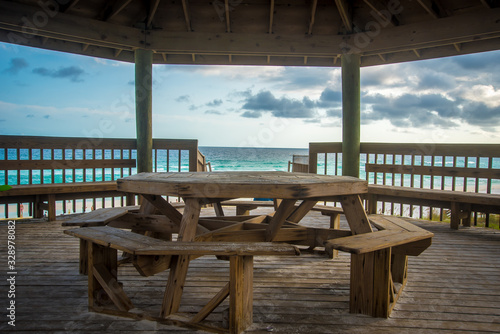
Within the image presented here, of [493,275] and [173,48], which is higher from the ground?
[173,48]

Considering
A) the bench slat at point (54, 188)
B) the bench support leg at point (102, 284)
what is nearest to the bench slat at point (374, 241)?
the bench support leg at point (102, 284)

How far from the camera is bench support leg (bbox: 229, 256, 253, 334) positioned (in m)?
1.73

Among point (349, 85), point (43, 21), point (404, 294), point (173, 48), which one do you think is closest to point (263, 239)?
point (404, 294)

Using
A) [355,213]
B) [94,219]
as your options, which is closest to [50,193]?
[94,219]

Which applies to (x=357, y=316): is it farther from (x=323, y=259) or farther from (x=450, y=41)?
(x=450, y=41)

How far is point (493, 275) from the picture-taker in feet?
9.22

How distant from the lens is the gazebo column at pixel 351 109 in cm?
549

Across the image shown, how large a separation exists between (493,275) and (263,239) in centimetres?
197

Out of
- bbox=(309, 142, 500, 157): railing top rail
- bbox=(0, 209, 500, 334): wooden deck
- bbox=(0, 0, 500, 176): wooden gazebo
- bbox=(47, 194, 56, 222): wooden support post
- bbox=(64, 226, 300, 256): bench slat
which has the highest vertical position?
bbox=(0, 0, 500, 176): wooden gazebo

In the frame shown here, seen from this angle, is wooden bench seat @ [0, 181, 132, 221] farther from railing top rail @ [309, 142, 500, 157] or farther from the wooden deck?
railing top rail @ [309, 142, 500, 157]

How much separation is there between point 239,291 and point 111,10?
212 inches

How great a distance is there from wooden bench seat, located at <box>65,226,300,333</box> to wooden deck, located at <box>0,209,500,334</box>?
0.28 feet

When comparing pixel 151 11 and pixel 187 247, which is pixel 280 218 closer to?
pixel 187 247

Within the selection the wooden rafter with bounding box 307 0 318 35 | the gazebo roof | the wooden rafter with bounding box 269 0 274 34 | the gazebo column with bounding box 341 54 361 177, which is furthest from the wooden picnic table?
the wooden rafter with bounding box 269 0 274 34
